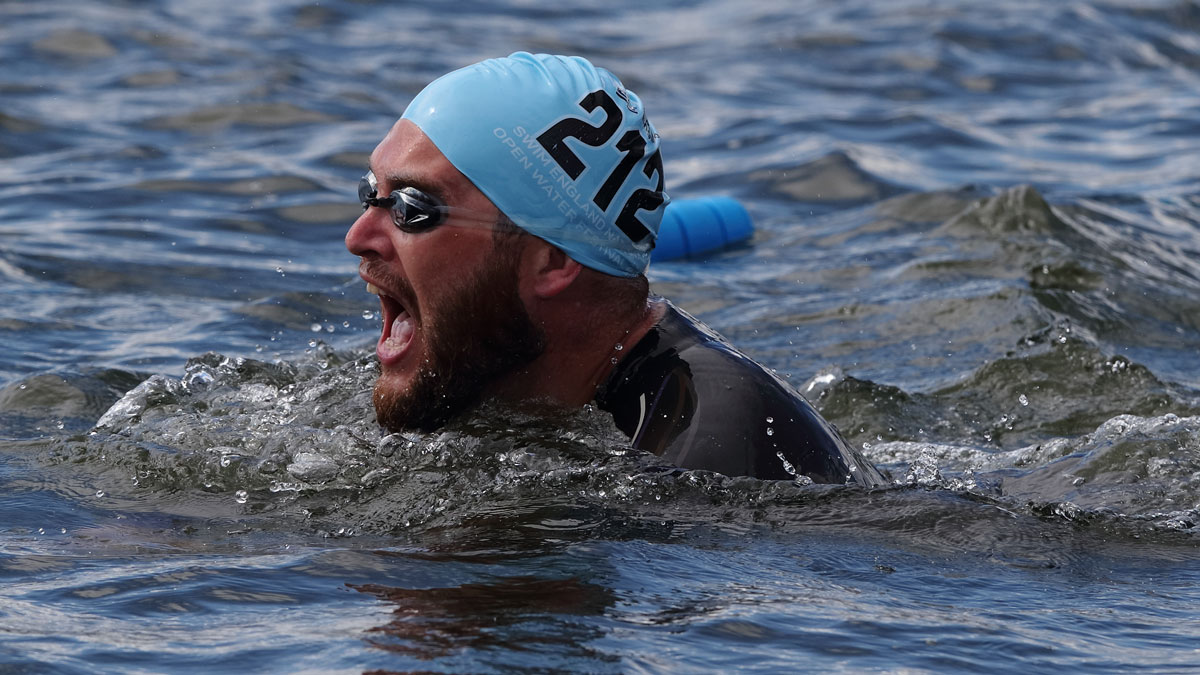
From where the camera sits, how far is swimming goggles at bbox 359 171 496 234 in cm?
465

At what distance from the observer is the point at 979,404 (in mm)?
7398

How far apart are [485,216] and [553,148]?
0.30 m

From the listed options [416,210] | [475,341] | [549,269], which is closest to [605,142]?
[549,269]

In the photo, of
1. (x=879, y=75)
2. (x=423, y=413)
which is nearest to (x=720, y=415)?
(x=423, y=413)

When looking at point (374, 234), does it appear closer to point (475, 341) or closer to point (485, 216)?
point (485, 216)

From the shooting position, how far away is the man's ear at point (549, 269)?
15.6 feet

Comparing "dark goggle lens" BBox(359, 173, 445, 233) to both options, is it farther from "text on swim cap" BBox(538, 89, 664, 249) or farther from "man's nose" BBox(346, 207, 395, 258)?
"text on swim cap" BBox(538, 89, 664, 249)

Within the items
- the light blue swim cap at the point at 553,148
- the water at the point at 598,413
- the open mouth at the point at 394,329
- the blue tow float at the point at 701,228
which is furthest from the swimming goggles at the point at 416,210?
the blue tow float at the point at 701,228

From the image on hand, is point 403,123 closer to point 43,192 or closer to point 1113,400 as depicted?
point 1113,400

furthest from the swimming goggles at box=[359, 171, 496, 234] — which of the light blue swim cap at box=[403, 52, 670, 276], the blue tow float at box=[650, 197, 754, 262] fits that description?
the blue tow float at box=[650, 197, 754, 262]

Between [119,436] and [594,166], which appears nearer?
[594,166]

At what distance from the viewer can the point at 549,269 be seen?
4777 millimetres

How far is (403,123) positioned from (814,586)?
6.34 ft

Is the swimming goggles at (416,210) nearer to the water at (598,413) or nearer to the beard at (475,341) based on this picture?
the beard at (475,341)
